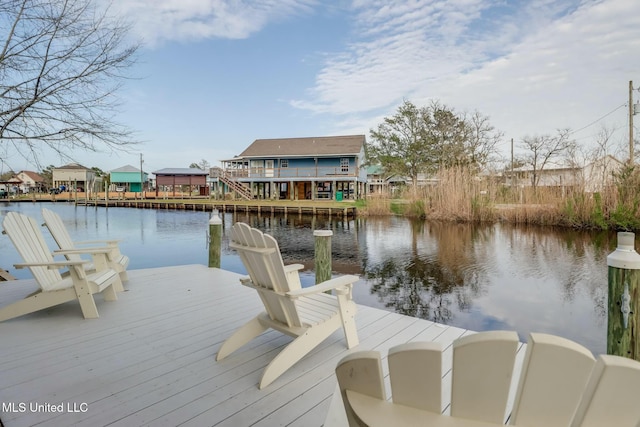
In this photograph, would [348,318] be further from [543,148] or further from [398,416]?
[543,148]

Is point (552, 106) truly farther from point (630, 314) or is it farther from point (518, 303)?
point (630, 314)

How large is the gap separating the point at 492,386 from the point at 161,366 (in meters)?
2.36

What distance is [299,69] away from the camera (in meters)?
18.8

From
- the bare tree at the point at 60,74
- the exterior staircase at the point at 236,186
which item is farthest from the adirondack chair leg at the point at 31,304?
the exterior staircase at the point at 236,186

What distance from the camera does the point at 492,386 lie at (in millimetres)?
751

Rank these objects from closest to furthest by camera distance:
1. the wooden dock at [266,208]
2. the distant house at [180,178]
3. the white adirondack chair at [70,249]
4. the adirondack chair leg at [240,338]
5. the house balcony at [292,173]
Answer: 1. the adirondack chair leg at [240,338]
2. the white adirondack chair at [70,249]
3. the wooden dock at [266,208]
4. the house balcony at [292,173]
5. the distant house at [180,178]

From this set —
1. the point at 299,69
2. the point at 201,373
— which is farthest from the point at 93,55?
the point at 299,69

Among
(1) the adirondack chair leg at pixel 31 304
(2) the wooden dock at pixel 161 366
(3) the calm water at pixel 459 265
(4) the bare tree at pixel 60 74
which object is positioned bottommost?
(3) the calm water at pixel 459 265

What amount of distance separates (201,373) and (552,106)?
73.7 feet

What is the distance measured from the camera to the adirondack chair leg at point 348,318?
2.66 metres

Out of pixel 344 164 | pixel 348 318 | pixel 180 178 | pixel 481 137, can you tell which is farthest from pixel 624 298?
pixel 180 178

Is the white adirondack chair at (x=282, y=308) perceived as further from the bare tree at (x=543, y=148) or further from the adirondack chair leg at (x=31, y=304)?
the bare tree at (x=543, y=148)

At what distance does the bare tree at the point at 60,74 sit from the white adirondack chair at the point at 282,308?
3.68 m

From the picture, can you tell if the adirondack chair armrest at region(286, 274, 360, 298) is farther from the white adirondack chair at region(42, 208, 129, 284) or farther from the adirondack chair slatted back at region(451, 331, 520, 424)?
the white adirondack chair at region(42, 208, 129, 284)
